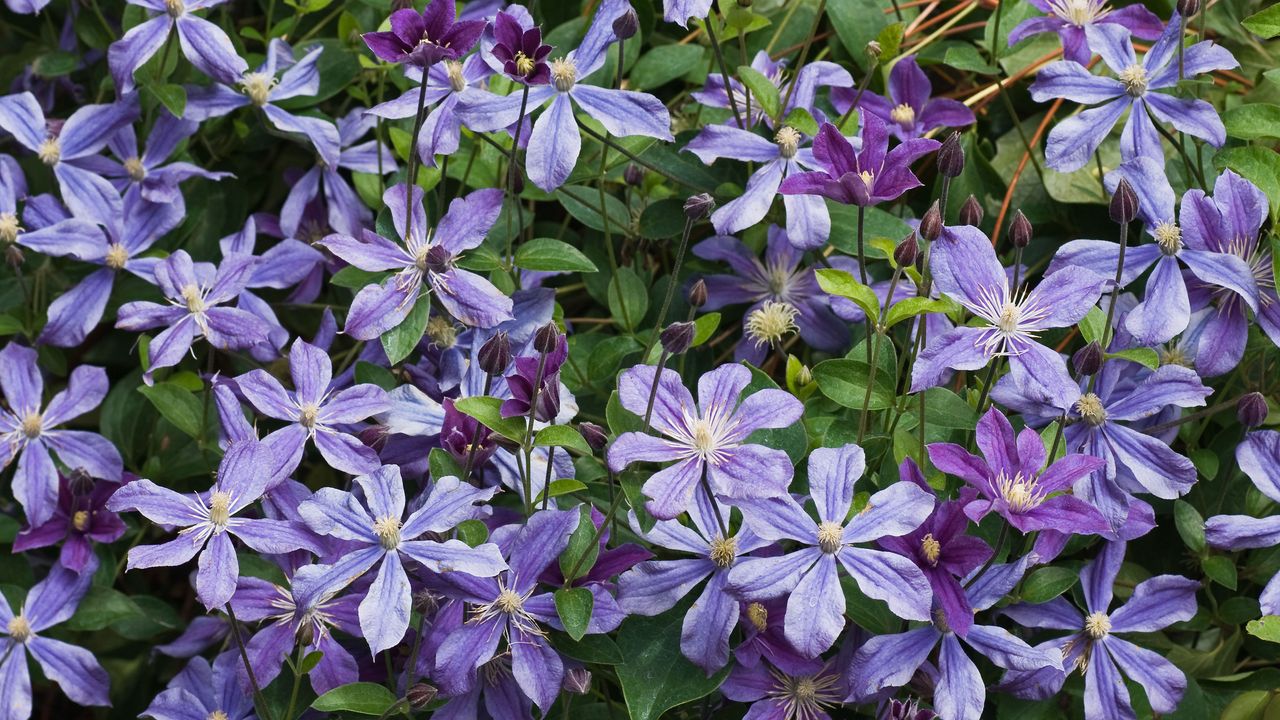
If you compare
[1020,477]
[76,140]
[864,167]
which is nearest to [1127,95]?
[864,167]

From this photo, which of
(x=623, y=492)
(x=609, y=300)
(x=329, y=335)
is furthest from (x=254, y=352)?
(x=623, y=492)

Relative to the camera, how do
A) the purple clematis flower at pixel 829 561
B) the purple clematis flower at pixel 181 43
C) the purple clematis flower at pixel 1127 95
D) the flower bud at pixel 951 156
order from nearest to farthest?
the purple clematis flower at pixel 829 561, the flower bud at pixel 951 156, the purple clematis flower at pixel 1127 95, the purple clematis flower at pixel 181 43

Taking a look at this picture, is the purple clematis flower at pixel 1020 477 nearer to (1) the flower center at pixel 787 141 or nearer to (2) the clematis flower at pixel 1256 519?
(2) the clematis flower at pixel 1256 519

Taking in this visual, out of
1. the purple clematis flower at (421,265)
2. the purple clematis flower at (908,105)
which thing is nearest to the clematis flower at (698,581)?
Answer: the purple clematis flower at (421,265)

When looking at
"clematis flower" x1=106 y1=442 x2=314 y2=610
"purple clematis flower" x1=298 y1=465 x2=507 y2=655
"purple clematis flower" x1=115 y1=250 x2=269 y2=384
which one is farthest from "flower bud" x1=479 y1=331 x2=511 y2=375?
"purple clematis flower" x1=115 y1=250 x2=269 y2=384

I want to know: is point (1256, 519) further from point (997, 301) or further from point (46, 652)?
point (46, 652)

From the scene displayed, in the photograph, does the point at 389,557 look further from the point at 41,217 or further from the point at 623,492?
the point at 41,217
